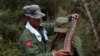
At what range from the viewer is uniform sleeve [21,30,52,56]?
4250 mm

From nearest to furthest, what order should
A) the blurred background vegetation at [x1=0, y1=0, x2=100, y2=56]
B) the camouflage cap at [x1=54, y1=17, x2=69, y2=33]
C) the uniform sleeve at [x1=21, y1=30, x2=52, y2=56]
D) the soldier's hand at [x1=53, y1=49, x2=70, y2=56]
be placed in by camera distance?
the soldier's hand at [x1=53, y1=49, x2=70, y2=56] < the uniform sleeve at [x1=21, y1=30, x2=52, y2=56] < the camouflage cap at [x1=54, y1=17, x2=69, y2=33] < the blurred background vegetation at [x1=0, y1=0, x2=100, y2=56]

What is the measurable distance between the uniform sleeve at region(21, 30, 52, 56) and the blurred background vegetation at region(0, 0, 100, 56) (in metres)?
3.27

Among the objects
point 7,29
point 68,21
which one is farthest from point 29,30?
point 7,29

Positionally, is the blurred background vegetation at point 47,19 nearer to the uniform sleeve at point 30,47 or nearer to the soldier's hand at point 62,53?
the uniform sleeve at point 30,47

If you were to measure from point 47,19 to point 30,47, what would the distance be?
6.24 m

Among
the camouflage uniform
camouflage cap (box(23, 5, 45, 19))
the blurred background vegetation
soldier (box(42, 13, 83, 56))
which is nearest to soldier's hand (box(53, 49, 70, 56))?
the camouflage uniform

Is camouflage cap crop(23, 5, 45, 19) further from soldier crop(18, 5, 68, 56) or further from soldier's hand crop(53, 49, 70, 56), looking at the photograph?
soldier's hand crop(53, 49, 70, 56)

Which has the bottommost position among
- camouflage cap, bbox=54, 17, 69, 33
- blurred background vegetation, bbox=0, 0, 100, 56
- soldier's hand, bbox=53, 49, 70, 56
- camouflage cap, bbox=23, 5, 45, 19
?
blurred background vegetation, bbox=0, 0, 100, 56

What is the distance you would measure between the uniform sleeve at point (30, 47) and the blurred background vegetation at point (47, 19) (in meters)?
3.27

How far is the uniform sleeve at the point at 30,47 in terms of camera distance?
425 cm

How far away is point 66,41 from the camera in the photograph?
4254 mm

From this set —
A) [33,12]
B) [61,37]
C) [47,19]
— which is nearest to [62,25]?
[61,37]

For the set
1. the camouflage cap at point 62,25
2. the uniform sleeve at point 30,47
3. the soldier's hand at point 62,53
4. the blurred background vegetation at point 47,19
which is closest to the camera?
the soldier's hand at point 62,53

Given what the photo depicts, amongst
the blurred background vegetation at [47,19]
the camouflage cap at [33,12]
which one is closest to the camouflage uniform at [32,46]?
the camouflage cap at [33,12]
